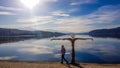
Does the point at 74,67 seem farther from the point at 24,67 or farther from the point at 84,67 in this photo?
the point at 24,67

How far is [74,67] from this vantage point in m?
20.7

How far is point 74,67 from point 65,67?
2.95 ft

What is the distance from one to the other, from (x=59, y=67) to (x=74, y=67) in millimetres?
1499

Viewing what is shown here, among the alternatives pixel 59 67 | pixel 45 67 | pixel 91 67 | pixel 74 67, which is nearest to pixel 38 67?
pixel 45 67

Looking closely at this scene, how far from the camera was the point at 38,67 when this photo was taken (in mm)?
20156

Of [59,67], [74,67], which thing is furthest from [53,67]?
[74,67]

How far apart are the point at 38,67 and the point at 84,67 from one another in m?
4.58

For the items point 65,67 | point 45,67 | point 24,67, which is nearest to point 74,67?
point 65,67

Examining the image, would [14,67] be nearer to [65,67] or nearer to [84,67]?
[65,67]

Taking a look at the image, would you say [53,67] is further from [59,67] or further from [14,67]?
[14,67]

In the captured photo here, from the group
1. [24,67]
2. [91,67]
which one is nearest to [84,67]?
[91,67]

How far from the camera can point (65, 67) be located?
68.4 ft

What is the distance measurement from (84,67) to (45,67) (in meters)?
3.90

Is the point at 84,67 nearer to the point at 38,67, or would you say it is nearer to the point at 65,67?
the point at 65,67
